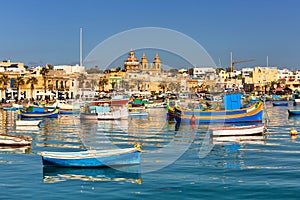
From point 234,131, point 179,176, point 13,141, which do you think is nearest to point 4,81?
point 13,141

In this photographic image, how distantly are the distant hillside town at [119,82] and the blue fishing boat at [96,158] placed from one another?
283 feet

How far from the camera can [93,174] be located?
878 inches

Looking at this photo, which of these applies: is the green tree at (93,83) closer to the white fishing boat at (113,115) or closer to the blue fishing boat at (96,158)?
the white fishing boat at (113,115)

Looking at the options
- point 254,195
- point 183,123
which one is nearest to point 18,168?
point 254,195

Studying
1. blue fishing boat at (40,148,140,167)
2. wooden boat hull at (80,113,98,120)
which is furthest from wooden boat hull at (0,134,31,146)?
wooden boat hull at (80,113,98,120)

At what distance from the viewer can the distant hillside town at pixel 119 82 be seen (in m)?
117

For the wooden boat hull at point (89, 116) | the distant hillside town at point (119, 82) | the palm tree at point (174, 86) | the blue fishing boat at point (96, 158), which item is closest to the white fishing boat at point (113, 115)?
the wooden boat hull at point (89, 116)

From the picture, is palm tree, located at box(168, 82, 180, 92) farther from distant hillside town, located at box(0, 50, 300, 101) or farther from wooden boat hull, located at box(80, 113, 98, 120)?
wooden boat hull, located at box(80, 113, 98, 120)

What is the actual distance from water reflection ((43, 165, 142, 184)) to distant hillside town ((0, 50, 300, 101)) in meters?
86.5

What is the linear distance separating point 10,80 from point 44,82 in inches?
340

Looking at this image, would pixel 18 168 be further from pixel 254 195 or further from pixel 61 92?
pixel 61 92

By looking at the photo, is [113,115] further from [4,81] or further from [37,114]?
[4,81]

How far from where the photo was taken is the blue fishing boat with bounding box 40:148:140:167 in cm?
2278

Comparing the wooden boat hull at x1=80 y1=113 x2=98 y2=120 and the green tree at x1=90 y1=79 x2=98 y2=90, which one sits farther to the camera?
the green tree at x1=90 y1=79 x2=98 y2=90
